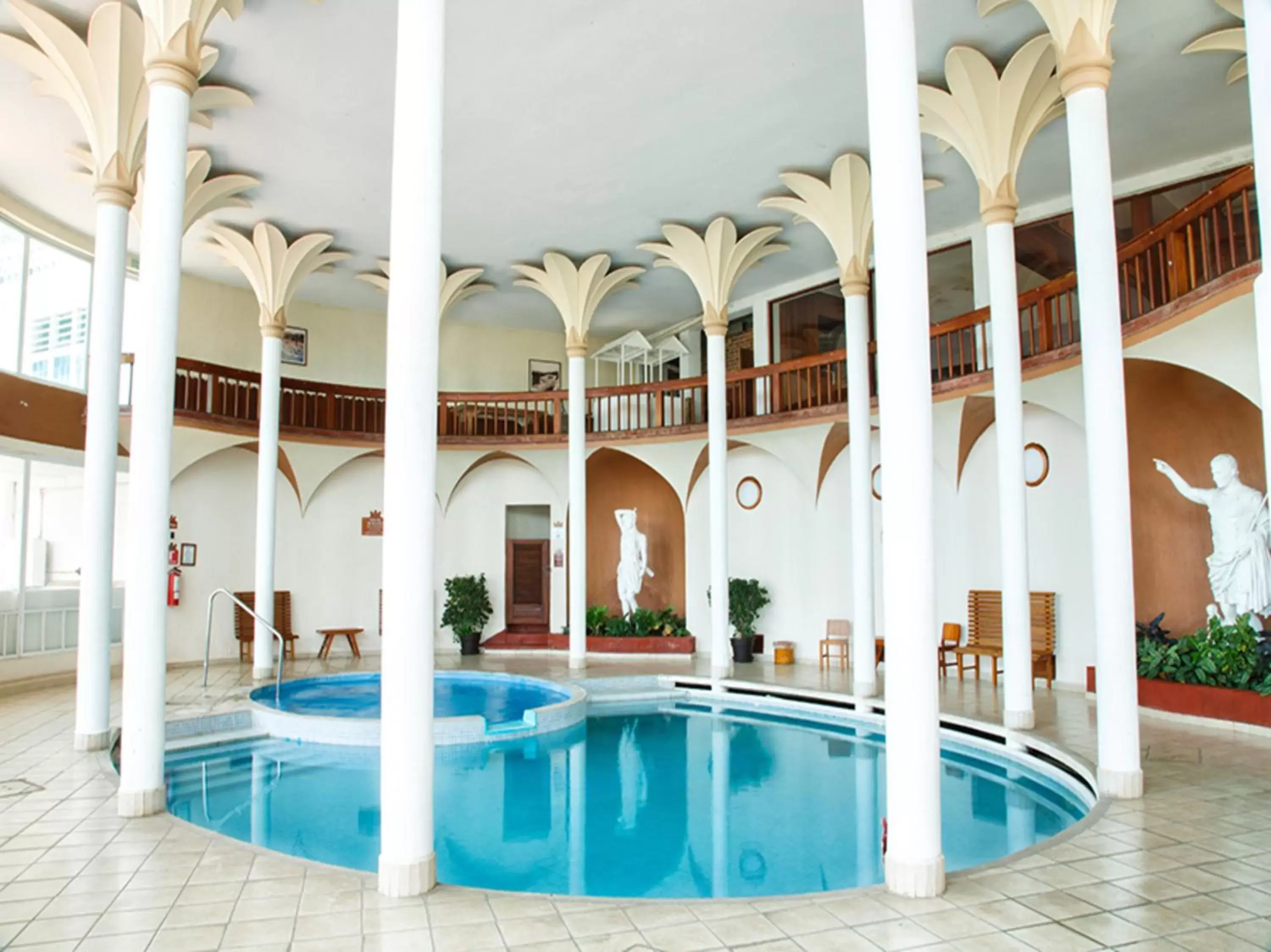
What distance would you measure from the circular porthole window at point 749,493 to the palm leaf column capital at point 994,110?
27.4 feet

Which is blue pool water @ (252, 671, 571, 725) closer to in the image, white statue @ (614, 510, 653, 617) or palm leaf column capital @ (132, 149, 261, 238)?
white statue @ (614, 510, 653, 617)

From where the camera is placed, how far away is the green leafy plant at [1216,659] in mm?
8914

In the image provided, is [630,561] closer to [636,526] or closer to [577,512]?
[636,526]

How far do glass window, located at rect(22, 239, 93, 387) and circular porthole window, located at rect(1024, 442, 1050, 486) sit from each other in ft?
48.5

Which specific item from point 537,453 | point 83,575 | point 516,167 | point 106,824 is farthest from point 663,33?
point 537,453

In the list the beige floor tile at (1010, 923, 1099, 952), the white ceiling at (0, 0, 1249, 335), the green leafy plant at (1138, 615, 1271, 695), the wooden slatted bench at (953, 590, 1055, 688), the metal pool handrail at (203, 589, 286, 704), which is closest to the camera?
the beige floor tile at (1010, 923, 1099, 952)

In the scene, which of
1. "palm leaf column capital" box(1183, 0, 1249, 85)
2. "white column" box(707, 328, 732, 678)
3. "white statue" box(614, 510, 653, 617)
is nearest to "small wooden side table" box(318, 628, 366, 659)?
"white statue" box(614, 510, 653, 617)

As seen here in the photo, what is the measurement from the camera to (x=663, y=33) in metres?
9.30

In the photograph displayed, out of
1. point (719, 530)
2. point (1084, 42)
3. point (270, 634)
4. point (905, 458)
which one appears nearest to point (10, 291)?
point (270, 634)

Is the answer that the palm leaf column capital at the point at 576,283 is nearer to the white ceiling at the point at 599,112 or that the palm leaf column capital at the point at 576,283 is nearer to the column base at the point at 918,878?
the white ceiling at the point at 599,112

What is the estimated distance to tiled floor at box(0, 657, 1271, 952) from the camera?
13.7 feet

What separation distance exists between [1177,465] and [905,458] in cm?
852

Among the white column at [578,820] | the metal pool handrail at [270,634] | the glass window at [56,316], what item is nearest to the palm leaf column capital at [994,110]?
the white column at [578,820]

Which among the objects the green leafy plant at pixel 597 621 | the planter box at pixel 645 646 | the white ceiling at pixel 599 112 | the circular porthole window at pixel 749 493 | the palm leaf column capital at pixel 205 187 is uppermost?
the white ceiling at pixel 599 112
